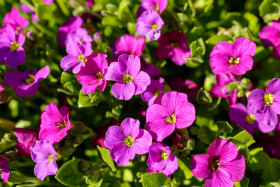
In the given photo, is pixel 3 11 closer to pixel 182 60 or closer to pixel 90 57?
pixel 90 57

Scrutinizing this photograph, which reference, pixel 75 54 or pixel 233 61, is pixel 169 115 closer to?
pixel 233 61

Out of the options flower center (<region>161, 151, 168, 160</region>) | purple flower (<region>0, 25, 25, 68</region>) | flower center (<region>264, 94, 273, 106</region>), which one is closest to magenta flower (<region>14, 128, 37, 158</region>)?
purple flower (<region>0, 25, 25, 68</region>)

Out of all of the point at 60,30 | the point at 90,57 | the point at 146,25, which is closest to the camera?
→ the point at 90,57

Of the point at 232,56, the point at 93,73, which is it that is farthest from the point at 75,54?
the point at 232,56

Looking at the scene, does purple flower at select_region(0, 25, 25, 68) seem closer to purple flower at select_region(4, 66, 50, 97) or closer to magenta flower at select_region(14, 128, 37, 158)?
purple flower at select_region(4, 66, 50, 97)

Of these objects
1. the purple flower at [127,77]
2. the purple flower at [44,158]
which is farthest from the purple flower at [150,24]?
the purple flower at [44,158]

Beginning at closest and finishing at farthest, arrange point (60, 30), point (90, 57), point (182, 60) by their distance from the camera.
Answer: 1. point (90, 57)
2. point (182, 60)
3. point (60, 30)

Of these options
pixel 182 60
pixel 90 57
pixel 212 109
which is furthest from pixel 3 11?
pixel 212 109

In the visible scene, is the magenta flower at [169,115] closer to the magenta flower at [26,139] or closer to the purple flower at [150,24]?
the purple flower at [150,24]

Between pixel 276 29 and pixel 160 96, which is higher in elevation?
pixel 276 29
